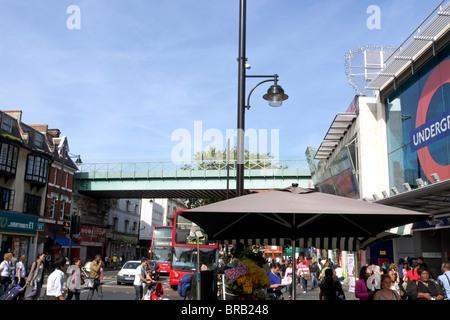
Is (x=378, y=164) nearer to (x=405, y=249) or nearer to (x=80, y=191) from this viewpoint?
(x=405, y=249)

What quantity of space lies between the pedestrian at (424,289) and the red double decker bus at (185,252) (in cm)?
1534

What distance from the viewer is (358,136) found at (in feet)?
71.0

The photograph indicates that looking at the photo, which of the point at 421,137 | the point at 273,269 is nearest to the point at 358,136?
the point at 421,137

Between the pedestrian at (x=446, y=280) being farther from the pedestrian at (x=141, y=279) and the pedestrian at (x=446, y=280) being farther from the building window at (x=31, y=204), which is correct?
the building window at (x=31, y=204)

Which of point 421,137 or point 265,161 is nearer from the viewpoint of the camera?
point 421,137

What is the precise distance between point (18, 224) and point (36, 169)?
5504 millimetres

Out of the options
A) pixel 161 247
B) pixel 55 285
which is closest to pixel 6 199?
pixel 161 247

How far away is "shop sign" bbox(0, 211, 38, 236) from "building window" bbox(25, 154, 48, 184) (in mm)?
3532

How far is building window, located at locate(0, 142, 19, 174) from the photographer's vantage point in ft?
109

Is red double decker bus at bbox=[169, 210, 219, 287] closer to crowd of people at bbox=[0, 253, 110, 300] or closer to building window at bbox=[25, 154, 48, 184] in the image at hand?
crowd of people at bbox=[0, 253, 110, 300]

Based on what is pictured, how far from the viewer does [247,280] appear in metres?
5.77

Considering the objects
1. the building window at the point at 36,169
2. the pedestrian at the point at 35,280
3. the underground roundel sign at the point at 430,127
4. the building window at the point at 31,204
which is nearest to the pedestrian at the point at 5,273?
the pedestrian at the point at 35,280
